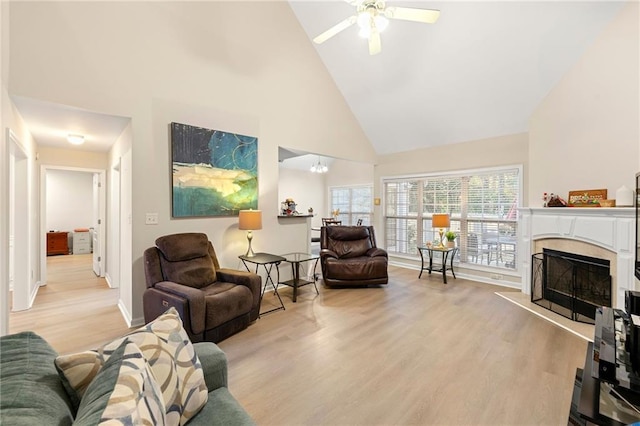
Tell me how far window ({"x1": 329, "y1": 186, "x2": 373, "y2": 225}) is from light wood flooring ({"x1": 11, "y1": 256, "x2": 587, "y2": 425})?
495 centimetres

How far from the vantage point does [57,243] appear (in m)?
7.45

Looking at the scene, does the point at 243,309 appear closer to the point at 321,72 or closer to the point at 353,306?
the point at 353,306

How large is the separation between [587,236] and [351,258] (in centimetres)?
313

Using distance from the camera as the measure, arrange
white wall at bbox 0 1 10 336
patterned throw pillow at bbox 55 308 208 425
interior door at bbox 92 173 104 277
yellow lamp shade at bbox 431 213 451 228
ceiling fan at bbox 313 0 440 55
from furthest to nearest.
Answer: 1. interior door at bbox 92 173 104 277
2. yellow lamp shade at bbox 431 213 451 228
3. ceiling fan at bbox 313 0 440 55
4. white wall at bbox 0 1 10 336
5. patterned throw pillow at bbox 55 308 208 425

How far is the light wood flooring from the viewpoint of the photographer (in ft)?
6.26

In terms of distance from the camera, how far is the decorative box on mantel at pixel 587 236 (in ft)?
10.1

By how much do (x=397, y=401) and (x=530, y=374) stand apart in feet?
3.88

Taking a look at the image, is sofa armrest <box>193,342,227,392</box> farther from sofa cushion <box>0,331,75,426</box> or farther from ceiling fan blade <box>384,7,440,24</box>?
ceiling fan blade <box>384,7,440,24</box>

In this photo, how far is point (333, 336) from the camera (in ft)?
9.71

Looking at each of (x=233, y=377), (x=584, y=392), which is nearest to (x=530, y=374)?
(x=584, y=392)

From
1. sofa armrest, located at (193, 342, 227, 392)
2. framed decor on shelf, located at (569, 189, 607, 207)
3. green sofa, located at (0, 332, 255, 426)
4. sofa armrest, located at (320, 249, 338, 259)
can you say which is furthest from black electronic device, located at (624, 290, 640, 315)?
sofa armrest, located at (320, 249, 338, 259)

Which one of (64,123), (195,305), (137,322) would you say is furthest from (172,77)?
(137,322)

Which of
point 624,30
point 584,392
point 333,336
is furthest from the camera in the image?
point 624,30

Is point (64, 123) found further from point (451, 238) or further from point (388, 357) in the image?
point (451, 238)
